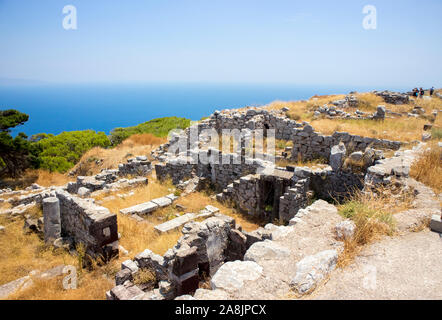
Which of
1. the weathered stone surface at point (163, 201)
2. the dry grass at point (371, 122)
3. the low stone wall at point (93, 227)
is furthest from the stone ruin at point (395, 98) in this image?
the low stone wall at point (93, 227)

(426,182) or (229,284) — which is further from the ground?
(426,182)

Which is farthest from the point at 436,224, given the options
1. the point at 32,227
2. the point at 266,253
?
the point at 32,227

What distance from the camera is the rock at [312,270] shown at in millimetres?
3580

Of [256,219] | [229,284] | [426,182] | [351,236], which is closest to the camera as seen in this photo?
[229,284]

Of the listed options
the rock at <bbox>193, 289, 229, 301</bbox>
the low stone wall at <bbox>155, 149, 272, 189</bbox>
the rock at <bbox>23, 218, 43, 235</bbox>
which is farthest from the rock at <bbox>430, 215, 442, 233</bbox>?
the rock at <bbox>23, 218, 43, 235</bbox>

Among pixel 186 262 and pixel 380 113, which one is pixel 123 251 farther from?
pixel 380 113

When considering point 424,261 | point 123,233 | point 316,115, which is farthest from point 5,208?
point 316,115

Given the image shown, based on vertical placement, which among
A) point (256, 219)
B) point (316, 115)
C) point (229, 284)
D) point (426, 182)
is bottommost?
point (256, 219)

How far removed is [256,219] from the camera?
33.0 feet

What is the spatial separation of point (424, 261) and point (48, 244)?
9.03 m

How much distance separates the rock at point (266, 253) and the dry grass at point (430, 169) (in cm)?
445

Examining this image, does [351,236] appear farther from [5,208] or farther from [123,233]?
[5,208]

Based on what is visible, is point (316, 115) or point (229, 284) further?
point (316, 115)

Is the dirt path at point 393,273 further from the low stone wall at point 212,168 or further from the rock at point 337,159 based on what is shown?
the low stone wall at point 212,168
